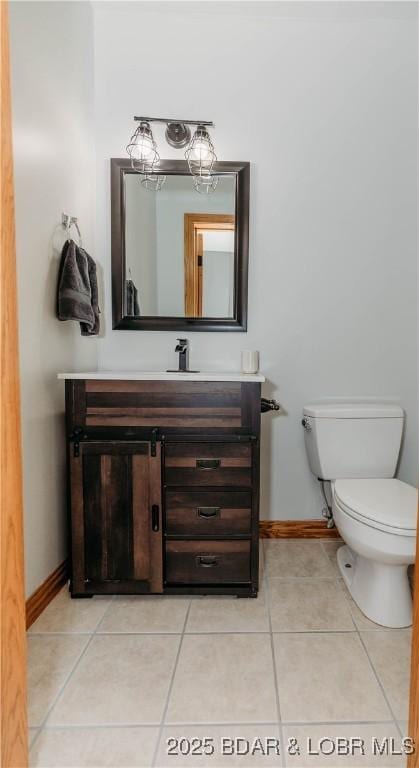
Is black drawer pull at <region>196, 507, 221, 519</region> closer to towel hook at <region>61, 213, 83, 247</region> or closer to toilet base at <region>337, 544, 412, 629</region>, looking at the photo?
toilet base at <region>337, 544, 412, 629</region>

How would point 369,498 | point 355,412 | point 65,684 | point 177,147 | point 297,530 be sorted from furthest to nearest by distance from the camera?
1. point 297,530
2. point 177,147
3. point 355,412
4. point 369,498
5. point 65,684

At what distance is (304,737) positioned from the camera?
40.4 inches

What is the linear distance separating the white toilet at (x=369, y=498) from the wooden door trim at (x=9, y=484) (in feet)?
3.72

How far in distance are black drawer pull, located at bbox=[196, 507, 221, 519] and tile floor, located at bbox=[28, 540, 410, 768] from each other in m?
0.36

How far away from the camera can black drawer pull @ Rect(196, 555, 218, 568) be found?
1551 mm

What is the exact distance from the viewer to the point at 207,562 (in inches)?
61.1

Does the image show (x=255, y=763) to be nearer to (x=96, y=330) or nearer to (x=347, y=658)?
(x=347, y=658)

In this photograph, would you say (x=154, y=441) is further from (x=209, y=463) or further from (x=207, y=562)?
(x=207, y=562)

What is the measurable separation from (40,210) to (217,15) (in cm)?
136

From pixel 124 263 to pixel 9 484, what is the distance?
4.71 feet

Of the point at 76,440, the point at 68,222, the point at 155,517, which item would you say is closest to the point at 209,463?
the point at 155,517

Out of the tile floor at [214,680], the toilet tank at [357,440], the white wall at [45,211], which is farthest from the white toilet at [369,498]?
the white wall at [45,211]

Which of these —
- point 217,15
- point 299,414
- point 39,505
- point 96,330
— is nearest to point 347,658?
point 299,414

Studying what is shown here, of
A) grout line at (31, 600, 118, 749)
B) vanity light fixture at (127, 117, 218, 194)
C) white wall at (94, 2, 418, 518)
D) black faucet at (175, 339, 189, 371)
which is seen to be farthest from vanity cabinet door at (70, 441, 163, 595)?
vanity light fixture at (127, 117, 218, 194)
